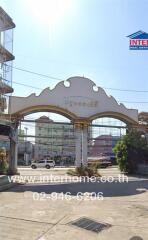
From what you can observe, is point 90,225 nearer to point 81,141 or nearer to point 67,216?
point 67,216

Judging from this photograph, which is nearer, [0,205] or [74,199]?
[0,205]

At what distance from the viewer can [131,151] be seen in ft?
90.4

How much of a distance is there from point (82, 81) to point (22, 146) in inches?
2335

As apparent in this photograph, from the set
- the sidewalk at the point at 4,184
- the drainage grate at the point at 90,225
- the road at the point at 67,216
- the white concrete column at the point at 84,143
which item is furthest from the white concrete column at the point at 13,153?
the drainage grate at the point at 90,225

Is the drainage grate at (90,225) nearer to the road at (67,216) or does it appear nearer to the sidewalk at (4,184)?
the road at (67,216)

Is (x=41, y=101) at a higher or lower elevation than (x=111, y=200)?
higher

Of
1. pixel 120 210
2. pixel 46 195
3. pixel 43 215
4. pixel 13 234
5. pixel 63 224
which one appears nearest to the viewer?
pixel 13 234

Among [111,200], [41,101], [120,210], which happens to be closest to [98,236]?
[120,210]

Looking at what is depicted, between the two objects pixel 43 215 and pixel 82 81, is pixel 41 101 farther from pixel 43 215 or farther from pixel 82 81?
pixel 43 215

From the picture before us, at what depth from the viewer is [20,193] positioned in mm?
14000

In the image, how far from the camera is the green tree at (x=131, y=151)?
2761 cm

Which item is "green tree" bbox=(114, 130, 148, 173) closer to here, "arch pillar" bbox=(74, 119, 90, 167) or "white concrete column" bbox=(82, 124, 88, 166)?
"white concrete column" bbox=(82, 124, 88, 166)

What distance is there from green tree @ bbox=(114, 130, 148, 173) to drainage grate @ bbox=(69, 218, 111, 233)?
19.0 m

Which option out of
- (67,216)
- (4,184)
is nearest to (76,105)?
(4,184)
